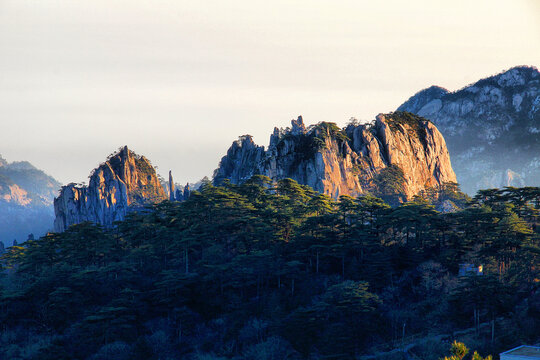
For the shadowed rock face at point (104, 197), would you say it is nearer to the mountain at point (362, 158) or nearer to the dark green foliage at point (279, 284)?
the mountain at point (362, 158)

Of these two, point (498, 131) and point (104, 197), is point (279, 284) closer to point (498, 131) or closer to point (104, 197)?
point (104, 197)

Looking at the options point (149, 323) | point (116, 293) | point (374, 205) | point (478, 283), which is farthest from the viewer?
A: point (374, 205)

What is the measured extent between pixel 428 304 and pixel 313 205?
21.2 meters

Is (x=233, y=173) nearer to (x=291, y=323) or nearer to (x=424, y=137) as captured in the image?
(x=424, y=137)

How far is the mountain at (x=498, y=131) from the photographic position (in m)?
177

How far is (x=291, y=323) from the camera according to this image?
50.4 meters

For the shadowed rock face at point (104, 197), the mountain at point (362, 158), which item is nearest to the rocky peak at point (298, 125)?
the mountain at point (362, 158)

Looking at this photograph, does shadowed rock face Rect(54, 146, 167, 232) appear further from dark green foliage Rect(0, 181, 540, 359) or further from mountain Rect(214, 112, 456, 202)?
dark green foliage Rect(0, 181, 540, 359)

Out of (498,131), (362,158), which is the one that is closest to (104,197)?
(362,158)

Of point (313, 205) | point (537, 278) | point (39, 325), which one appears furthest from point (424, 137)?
point (39, 325)

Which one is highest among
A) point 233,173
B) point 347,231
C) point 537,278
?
point 233,173

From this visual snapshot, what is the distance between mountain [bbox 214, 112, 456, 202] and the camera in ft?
301

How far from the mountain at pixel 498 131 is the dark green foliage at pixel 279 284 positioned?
115 metres

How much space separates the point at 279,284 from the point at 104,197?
8215 cm
